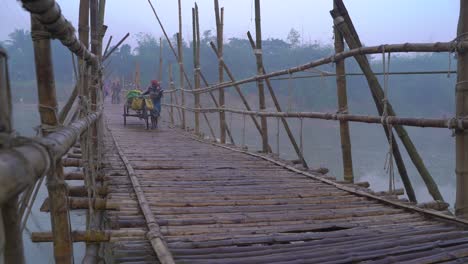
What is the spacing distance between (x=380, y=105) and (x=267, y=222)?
4.69ft

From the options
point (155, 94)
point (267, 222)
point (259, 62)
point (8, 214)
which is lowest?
point (267, 222)

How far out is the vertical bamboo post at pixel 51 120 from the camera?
4.85 feet

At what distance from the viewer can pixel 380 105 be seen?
3301 mm

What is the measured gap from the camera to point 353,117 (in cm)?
347

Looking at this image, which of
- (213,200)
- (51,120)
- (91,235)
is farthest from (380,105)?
(51,120)

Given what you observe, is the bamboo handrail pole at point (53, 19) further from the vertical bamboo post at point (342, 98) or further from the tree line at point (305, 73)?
the tree line at point (305, 73)

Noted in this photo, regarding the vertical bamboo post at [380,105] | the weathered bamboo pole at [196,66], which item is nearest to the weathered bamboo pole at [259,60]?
the vertical bamboo post at [380,105]

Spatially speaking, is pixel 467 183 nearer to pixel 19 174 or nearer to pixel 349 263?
pixel 349 263

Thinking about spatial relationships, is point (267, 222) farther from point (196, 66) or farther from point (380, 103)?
point (196, 66)

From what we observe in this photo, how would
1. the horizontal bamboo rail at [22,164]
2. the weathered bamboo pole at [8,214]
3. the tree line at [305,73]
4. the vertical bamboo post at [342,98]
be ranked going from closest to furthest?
the horizontal bamboo rail at [22,164]
the weathered bamboo pole at [8,214]
the vertical bamboo post at [342,98]
the tree line at [305,73]

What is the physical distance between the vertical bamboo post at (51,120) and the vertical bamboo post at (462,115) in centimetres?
197

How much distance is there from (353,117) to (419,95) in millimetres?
36178

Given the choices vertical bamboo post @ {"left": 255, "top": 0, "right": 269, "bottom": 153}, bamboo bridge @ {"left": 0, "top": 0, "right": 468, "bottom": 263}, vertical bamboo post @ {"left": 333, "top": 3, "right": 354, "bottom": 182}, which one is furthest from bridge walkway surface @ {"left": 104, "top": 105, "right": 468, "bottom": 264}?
vertical bamboo post @ {"left": 255, "top": 0, "right": 269, "bottom": 153}

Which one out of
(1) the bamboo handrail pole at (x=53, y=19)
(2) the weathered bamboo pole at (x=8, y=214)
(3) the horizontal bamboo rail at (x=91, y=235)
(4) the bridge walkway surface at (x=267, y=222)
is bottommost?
(4) the bridge walkway surface at (x=267, y=222)
